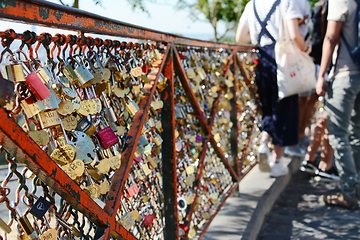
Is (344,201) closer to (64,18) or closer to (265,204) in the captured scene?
(265,204)

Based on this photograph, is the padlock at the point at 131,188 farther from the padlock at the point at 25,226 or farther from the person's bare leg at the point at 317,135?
the person's bare leg at the point at 317,135

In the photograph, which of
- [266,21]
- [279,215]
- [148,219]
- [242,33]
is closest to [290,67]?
[266,21]

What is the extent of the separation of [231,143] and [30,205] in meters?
2.35

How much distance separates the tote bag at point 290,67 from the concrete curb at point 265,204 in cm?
97

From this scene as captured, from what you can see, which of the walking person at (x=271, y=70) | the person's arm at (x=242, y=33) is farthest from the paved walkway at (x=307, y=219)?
the person's arm at (x=242, y=33)

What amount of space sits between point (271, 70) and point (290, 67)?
332mm

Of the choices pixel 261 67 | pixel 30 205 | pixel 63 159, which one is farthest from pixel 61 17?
pixel 261 67

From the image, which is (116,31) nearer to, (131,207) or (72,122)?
(72,122)

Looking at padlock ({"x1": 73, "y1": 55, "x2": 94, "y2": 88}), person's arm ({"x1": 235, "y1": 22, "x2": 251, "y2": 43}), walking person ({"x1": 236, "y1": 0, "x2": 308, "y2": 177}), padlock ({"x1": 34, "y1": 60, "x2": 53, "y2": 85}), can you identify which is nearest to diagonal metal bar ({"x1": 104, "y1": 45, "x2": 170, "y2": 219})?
padlock ({"x1": 73, "y1": 55, "x2": 94, "y2": 88})

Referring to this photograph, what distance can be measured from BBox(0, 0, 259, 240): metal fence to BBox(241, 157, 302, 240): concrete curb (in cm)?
38

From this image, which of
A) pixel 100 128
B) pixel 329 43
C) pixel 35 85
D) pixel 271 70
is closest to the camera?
pixel 35 85

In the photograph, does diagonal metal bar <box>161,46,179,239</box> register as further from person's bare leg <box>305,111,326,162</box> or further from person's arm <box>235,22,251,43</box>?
person's bare leg <box>305,111,326,162</box>

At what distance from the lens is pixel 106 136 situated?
3.69 feet

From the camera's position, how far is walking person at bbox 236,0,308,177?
287cm
